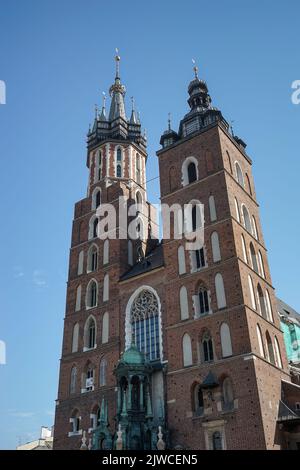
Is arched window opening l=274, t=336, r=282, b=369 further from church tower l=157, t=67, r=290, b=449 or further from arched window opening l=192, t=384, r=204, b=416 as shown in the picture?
arched window opening l=192, t=384, r=204, b=416

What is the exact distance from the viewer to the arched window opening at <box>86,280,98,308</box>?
117 ft

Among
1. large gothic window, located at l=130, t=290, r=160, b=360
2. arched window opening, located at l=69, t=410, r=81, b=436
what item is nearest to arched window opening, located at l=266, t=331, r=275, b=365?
large gothic window, located at l=130, t=290, r=160, b=360

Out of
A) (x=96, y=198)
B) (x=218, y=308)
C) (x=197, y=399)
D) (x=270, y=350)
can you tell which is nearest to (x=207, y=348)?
(x=218, y=308)

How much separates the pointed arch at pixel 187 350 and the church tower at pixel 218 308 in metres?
0.06

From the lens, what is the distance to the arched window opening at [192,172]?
34.3 meters

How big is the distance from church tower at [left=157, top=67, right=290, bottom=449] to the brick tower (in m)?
0.07

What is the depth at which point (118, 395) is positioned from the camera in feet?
93.0

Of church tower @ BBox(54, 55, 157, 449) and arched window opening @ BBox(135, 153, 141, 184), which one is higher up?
arched window opening @ BBox(135, 153, 141, 184)

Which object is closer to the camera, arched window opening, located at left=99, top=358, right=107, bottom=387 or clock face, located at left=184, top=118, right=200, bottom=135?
arched window opening, located at left=99, top=358, right=107, bottom=387

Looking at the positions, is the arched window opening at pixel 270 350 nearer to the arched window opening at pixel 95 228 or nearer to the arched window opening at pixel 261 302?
the arched window opening at pixel 261 302

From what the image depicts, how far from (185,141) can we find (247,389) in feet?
60.5

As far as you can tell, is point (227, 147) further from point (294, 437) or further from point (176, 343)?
point (294, 437)

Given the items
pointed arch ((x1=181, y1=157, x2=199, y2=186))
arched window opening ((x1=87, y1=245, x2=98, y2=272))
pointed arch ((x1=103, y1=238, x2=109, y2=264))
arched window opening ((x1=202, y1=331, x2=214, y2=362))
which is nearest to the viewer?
arched window opening ((x1=202, y1=331, x2=214, y2=362))

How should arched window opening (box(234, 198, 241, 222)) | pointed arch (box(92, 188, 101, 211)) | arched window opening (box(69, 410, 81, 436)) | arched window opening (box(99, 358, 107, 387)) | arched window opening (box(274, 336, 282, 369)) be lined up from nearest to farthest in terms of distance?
arched window opening (box(274, 336, 282, 369)), arched window opening (box(69, 410, 81, 436)), arched window opening (box(99, 358, 107, 387)), arched window opening (box(234, 198, 241, 222)), pointed arch (box(92, 188, 101, 211))
